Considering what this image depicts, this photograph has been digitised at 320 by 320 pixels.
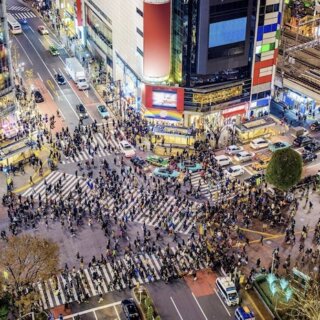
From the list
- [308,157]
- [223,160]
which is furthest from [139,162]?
[308,157]

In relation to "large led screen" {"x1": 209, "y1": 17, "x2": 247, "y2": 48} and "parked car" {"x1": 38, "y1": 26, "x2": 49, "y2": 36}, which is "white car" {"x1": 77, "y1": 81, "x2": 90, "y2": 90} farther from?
"large led screen" {"x1": 209, "y1": 17, "x2": 247, "y2": 48}

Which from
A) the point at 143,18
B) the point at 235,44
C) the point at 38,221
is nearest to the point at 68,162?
the point at 38,221

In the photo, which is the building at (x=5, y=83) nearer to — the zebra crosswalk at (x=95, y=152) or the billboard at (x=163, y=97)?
the zebra crosswalk at (x=95, y=152)

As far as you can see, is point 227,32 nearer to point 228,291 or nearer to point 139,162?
point 139,162

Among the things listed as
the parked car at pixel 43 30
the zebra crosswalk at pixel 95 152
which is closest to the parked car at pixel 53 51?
the parked car at pixel 43 30

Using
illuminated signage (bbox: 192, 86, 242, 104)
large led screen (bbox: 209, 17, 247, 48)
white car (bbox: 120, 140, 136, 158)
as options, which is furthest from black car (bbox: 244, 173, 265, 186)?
large led screen (bbox: 209, 17, 247, 48)
